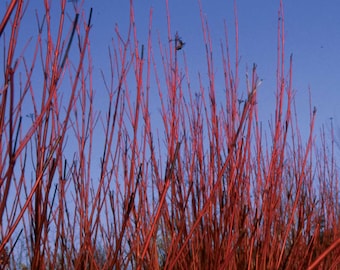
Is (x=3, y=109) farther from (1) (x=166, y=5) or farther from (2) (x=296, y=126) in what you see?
(2) (x=296, y=126)

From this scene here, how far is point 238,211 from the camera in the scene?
7.50ft

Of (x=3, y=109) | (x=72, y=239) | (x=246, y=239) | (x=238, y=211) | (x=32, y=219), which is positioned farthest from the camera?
(x=246, y=239)

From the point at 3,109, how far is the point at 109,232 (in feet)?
4.09

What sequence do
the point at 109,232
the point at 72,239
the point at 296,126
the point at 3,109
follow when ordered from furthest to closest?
the point at 296,126
the point at 109,232
the point at 72,239
the point at 3,109

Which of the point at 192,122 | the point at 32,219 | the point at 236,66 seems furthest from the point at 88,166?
the point at 236,66

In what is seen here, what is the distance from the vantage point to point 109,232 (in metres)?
2.13

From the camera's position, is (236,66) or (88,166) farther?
(236,66)

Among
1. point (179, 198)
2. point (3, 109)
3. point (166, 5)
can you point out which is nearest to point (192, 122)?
point (179, 198)

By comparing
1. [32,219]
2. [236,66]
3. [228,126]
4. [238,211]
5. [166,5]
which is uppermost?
[166,5]

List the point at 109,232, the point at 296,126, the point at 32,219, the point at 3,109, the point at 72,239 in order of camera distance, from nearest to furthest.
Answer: the point at 3,109 < the point at 32,219 < the point at 72,239 < the point at 109,232 < the point at 296,126

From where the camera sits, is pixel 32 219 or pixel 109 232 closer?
pixel 32 219

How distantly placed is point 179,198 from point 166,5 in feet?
2.37

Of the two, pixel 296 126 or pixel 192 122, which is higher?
pixel 296 126

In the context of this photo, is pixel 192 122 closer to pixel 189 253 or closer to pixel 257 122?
pixel 257 122
